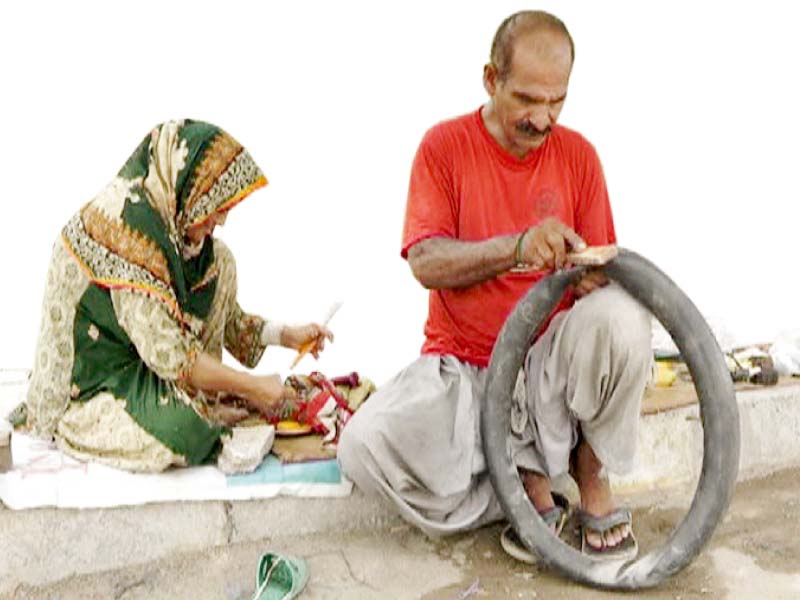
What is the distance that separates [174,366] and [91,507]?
0.44m

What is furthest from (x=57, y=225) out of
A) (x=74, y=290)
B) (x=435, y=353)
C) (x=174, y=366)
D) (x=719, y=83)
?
(x=719, y=83)

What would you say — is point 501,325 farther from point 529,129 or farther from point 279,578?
point 279,578

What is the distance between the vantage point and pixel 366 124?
4.18 m

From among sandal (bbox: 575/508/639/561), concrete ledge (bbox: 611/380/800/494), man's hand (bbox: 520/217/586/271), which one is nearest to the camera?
man's hand (bbox: 520/217/586/271)

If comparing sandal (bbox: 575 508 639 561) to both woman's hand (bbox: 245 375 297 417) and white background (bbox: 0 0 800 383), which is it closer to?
woman's hand (bbox: 245 375 297 417)

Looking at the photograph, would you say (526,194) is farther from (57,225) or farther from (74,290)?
(57,225)

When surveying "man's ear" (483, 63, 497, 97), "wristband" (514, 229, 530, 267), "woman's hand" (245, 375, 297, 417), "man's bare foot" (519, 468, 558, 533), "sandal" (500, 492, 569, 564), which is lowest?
"sandal" (500, 492, 569, 564)

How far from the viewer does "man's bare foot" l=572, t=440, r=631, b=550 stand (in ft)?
9.48

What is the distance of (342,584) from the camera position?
2803 mm

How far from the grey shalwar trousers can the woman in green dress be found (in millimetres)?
353

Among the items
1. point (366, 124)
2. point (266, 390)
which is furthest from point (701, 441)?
point (366, 124)

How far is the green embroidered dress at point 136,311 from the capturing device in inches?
111

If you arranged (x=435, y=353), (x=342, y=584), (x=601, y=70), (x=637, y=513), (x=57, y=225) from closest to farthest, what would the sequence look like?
(x=342, y=584), (x=435, y=353), (x=637, y=513), (x=57, y=225), (x=601, y=70)

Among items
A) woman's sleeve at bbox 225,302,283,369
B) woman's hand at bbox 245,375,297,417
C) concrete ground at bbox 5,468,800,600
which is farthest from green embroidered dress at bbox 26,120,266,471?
woman's sleeve at bbox 225,302,283,369
